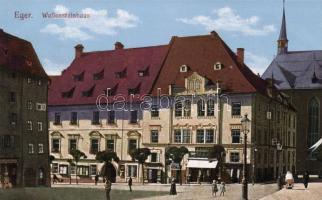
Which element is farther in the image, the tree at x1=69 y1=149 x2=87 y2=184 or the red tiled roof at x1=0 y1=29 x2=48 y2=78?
the tree at x1=69 y1=149 x2=87 y2=184

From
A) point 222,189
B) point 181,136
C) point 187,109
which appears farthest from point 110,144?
point 222,189

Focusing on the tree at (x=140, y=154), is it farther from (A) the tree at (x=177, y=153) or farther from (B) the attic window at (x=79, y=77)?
(B) the attic window at (x=79, y=77)

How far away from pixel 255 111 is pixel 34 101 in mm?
10567

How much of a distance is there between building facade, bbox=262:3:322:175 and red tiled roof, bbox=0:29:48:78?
77.3 feet

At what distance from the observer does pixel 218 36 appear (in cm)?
1636

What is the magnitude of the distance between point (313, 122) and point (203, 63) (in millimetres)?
31643

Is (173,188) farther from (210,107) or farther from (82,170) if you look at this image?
(210,107)

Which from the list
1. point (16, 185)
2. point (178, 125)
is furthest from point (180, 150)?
point (16, 185)

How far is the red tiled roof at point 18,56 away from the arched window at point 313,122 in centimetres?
3448

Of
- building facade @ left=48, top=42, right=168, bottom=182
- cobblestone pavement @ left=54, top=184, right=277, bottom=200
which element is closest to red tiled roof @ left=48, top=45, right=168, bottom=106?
building facade @ left=48, top=42, right=168, bottom=182

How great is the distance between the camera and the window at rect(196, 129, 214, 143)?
22598 millimetres

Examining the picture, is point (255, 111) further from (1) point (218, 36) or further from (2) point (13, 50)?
(2) point (13, 50)

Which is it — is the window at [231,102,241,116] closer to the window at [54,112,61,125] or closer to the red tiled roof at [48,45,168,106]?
the red tiled roof at [48,45,168,106]

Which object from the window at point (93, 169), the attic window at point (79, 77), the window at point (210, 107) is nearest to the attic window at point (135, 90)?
the attic window at point (79, 77)
